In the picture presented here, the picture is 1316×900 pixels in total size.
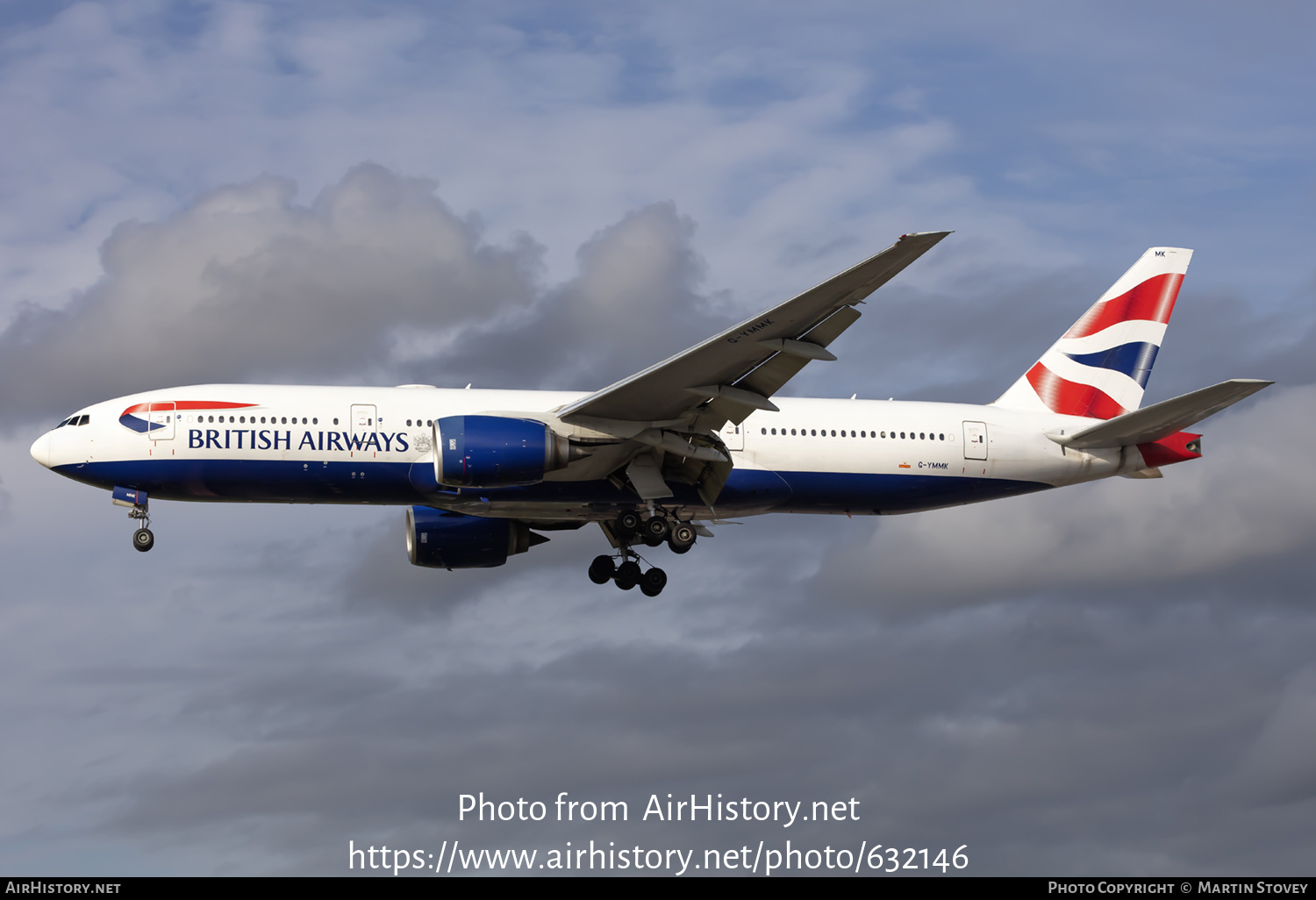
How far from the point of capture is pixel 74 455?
31.4 m

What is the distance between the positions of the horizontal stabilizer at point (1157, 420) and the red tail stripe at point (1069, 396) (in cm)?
195

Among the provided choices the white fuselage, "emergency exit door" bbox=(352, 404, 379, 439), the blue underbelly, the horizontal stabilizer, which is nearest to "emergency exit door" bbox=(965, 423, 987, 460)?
the white fuselage

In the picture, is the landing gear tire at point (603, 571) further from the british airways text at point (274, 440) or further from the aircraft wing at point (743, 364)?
the british airways text at point (274, 440)

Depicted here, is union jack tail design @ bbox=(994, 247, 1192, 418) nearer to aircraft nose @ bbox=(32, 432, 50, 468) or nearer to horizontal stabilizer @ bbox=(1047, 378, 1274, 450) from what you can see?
horizontal stabilizer @ bbox=(1047, 378, 1274, 450)

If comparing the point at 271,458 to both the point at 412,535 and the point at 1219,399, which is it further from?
the point at 1219,399

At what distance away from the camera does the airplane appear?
95.6ft

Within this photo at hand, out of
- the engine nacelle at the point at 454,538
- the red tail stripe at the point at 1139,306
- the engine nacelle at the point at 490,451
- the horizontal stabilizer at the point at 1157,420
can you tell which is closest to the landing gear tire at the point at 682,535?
the engine nacelle at the point at 490,451

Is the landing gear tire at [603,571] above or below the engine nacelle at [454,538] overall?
below

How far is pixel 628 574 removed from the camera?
35.2m

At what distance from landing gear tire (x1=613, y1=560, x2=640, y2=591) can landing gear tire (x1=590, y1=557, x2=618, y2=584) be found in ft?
1.79

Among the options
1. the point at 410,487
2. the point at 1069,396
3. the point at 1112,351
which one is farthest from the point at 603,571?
the point at 1112,351

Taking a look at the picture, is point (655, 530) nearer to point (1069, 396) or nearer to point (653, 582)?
point (653, 582)

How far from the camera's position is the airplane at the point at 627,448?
29125 mm

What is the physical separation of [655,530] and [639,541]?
97 centimetres
